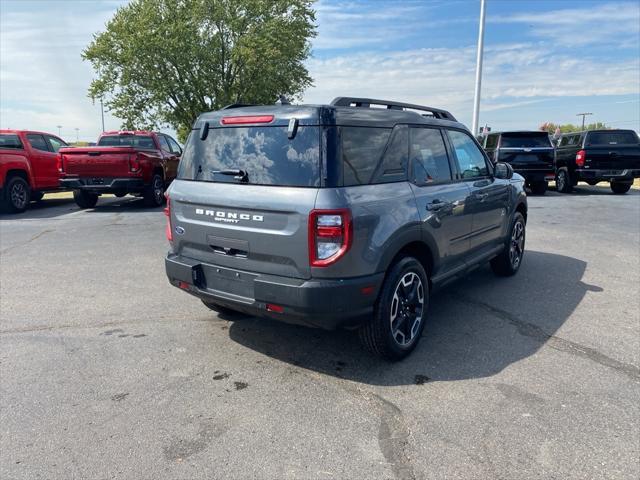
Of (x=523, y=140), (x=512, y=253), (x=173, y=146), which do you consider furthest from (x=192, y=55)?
(x=512, y=253)

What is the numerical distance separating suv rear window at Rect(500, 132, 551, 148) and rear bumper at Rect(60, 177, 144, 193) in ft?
33.5

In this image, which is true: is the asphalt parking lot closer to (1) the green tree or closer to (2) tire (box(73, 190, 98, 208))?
(2) tire (box(73, 190, 98, 208))

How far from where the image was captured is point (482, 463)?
2.61 metres

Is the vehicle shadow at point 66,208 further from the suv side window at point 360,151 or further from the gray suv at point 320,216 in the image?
the suv side window at point 360,151

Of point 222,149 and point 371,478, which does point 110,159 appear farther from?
point 371,478

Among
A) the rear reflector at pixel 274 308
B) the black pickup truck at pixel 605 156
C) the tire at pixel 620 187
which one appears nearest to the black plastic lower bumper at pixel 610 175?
the black pickup truck at pixel 605 156

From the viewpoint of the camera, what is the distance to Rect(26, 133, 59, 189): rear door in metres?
12.5

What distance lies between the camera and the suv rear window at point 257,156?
332 centimetres

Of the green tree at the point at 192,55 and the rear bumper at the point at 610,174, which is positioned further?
the green tree at the point at 192,55

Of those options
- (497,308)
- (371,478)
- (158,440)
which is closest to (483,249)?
(497,308)

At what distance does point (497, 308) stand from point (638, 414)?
1995 millimetres

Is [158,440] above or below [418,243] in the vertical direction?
below

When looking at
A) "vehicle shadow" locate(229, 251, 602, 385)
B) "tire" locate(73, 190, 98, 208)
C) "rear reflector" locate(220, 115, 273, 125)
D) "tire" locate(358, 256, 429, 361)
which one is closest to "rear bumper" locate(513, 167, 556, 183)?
"vehicle shadow" locate(229, 251, 602, 385)

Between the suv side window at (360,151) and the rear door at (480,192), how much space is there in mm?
1347
